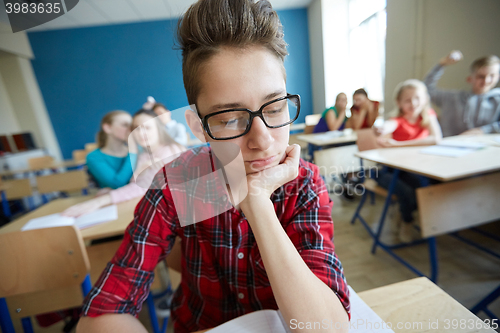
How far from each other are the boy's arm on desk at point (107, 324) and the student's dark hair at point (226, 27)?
51 cm

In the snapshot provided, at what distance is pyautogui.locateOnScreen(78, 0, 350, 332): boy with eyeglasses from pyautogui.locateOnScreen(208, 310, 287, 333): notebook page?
0.03m

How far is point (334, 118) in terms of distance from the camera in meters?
0.44

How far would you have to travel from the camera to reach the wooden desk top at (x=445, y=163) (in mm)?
972

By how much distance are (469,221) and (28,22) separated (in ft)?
5.47

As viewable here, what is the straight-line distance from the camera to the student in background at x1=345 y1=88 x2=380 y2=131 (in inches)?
17.4

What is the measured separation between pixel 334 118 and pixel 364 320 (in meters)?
0.37

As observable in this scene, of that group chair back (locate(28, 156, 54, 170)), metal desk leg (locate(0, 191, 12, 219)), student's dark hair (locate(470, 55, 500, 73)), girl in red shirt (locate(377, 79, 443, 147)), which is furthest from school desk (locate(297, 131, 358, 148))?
chair back (locate(28, 156, 54, 170))

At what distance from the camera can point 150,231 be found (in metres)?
0.50

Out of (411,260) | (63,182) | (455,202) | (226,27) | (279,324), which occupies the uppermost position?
(226,27)

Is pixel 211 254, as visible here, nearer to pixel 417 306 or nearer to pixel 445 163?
pixel 417 306

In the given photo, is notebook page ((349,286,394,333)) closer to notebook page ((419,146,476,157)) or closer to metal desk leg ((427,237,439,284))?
metal desk leg ((427,237,439,284))

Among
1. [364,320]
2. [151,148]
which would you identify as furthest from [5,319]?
[364,320]

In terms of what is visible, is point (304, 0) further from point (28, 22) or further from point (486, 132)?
point (486, 132)

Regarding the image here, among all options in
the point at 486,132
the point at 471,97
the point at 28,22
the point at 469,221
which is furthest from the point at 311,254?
the point at 486,132
